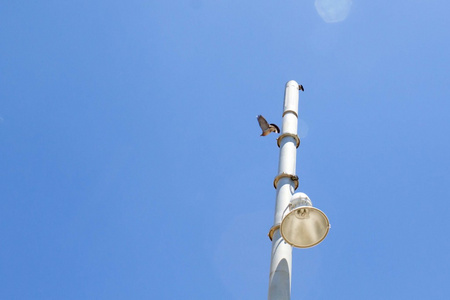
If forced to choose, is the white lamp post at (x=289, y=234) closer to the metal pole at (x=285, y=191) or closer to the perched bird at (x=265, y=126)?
the metal pole at (x=285, y=191)

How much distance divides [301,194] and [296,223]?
38 centimetres

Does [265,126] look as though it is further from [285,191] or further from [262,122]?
[285,191]

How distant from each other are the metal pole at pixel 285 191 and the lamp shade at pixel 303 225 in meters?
0.32

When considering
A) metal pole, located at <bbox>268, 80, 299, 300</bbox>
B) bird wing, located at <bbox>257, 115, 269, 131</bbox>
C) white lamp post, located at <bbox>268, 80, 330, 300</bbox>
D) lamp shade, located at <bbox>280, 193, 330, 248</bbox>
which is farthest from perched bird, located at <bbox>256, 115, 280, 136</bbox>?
lamp shade, located at <bbox>280, 193, 330, 248</bbox>

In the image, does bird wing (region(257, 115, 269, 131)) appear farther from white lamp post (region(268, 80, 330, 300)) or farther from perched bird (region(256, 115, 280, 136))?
white lamp post (region(268, 80, 330, 300))

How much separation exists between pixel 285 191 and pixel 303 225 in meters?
1.01

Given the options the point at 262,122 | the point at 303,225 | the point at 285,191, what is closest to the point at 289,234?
the point at 303,225

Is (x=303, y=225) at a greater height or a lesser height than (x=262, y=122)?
lesser

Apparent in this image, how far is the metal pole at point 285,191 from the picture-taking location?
5.95 meters

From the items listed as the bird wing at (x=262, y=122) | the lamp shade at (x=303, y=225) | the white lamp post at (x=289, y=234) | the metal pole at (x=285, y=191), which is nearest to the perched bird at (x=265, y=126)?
the bird wing at (x=262, y=122)

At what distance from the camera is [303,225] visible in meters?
6.12

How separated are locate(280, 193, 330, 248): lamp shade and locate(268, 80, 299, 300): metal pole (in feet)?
1.07

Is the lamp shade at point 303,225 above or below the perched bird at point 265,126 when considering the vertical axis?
below

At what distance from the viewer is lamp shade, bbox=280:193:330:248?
19.6ft
